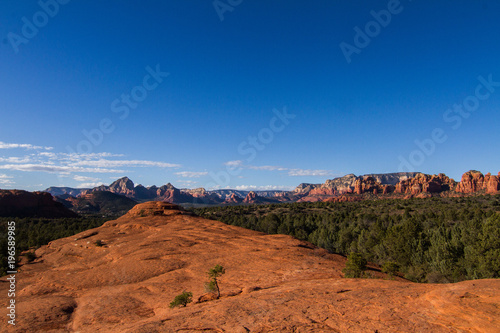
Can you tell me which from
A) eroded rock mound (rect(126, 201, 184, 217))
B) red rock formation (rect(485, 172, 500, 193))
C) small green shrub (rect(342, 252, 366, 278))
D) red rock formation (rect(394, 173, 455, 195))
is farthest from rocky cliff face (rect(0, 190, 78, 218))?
red rock formation (rect(485, 172, 500, 193))

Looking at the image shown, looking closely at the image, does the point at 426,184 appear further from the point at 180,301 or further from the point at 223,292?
the point at 180,301

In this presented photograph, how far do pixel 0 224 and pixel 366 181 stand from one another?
200720mm

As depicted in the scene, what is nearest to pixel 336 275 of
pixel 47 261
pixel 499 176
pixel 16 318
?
pixel 16 318

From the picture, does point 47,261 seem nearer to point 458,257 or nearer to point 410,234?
point 410,234

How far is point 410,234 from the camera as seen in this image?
3750cm

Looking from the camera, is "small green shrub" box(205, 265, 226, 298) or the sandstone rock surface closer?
the sandstone rock surface

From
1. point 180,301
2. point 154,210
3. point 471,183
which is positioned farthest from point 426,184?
point 180,301

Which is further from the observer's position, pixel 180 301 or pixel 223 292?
pixel 223 292

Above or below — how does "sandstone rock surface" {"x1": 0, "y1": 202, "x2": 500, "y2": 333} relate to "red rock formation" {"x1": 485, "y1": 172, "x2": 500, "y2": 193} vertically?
below

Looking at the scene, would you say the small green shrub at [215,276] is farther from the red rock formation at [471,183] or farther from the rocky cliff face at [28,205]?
the red rock formation at [471,183]

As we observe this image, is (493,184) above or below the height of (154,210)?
above

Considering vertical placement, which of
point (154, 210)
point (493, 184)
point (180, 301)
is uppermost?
point (493, 184)

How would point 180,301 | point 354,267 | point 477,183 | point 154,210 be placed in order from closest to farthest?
point 180,301 → point 354,267 → point 154,210 → point 477,183

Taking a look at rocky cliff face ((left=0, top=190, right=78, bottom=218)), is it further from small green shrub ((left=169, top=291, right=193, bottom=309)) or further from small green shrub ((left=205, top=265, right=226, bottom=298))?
small green shrub ((left=169, top=291, right=193, bottom=309))
